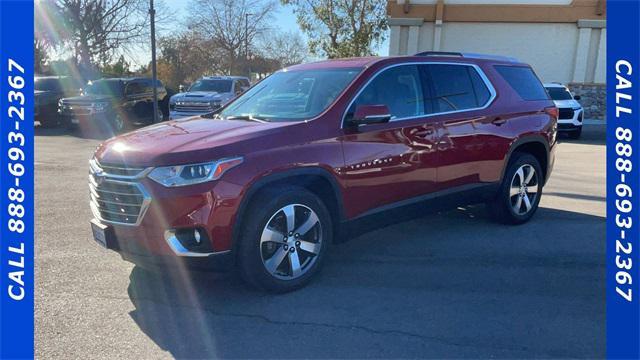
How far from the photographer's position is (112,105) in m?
15.8

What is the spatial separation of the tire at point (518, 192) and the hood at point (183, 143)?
9.84 feet

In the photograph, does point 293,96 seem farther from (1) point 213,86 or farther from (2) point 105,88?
(2) point 105,88

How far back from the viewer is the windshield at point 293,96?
428 centimetres

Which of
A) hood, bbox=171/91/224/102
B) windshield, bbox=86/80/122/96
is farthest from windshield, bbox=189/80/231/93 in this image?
windshield, bbox=86/80/122/96

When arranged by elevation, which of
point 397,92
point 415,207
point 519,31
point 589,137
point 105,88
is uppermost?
point 519,31

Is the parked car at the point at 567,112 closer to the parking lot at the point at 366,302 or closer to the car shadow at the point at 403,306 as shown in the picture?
the parking lot at the point at 366,302

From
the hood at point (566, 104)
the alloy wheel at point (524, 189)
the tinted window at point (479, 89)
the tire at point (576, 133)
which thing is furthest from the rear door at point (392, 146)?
the tire at point (576, 133)

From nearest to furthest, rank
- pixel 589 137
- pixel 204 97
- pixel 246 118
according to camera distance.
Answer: pixel 246 118 < pixel 204 97 < pixel 589 137

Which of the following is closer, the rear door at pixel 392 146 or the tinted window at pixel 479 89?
the rear door at pixel 392 146

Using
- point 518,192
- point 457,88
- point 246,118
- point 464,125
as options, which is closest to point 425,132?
point 464,125

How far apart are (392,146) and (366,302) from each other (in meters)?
1.39

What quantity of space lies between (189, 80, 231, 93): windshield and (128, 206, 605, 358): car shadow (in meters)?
12.2

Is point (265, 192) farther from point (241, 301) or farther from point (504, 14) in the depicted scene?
point (504, 14)

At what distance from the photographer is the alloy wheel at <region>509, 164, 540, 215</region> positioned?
5.75 m
